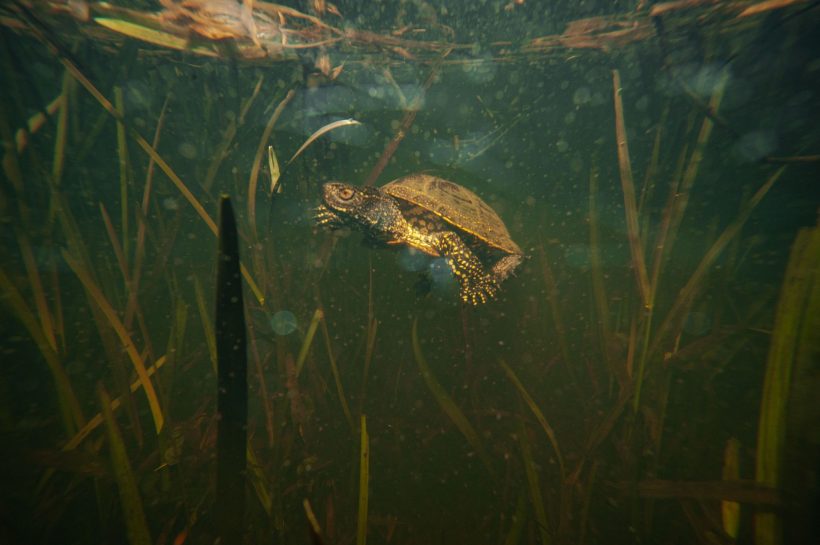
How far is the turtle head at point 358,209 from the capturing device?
10.8ft

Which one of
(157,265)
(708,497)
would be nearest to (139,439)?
(157,265)

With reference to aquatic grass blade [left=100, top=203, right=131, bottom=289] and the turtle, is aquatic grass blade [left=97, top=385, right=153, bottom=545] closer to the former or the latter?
aquatic grass blade [left=100, top=203, right=131, bottom=289]

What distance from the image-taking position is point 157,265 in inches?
104

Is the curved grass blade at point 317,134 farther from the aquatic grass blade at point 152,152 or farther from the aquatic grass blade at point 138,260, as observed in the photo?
the aquatic grass blade at point 138,260

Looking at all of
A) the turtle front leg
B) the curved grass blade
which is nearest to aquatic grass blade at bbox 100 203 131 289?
the curved grass blade

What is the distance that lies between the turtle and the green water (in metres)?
0.45

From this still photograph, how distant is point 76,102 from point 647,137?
1421 centimetres

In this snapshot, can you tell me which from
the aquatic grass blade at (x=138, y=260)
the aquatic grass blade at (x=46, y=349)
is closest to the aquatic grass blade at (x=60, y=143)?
the aquatic grass blade at (x=138, y=260)

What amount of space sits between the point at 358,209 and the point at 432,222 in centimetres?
138

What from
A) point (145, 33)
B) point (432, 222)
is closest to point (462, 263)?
point (432, 222)

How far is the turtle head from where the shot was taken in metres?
3.30

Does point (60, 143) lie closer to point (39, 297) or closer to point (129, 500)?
point (39, 297)

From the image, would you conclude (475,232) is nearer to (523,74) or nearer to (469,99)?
(523,74)

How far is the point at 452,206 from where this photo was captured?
3984 mm
